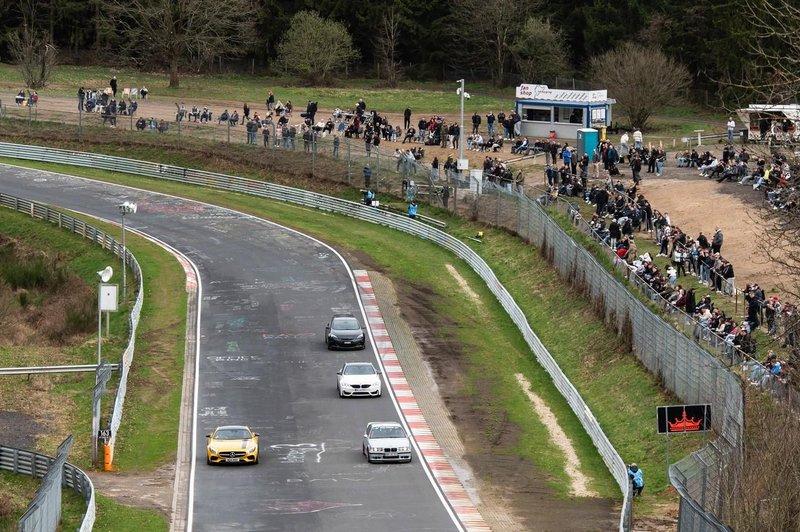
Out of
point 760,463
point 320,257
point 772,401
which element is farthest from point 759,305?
point 320,257

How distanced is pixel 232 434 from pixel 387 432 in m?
4.57

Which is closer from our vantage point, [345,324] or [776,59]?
[776,59]

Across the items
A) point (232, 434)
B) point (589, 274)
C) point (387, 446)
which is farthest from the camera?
point (589, 274)

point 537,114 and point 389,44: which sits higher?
point 389,44

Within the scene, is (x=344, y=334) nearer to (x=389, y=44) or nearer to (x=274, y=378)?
(x=274, y=378)

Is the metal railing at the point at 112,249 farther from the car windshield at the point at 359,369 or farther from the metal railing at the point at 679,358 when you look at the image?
the metal railing at the point at 679,358

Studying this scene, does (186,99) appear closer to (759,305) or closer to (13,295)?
(13,295)

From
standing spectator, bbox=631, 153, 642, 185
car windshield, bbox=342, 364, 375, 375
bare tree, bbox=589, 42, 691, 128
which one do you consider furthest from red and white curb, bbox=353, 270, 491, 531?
bare tree, bbox=589, 42, 691, 128

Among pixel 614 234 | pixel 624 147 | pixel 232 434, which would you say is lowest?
pixel 232 434

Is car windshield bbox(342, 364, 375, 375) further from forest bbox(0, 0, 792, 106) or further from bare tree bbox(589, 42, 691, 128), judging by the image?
forest bbox(0, 0, 792, 106)

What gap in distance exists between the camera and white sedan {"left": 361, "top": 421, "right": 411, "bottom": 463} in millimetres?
42344

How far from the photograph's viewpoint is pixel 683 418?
123 ft

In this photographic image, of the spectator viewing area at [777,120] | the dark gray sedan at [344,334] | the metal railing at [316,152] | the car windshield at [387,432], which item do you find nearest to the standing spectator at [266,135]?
the metal railing at [316,152]

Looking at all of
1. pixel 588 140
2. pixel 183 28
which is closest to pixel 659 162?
pixel 588 140
